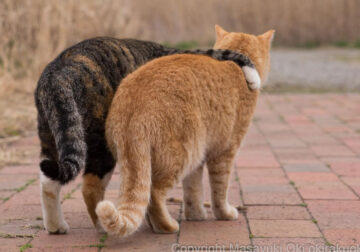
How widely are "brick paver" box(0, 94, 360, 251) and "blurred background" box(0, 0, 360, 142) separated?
222 cm

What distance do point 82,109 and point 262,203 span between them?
147 centimetres

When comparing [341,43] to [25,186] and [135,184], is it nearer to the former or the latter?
[25,186]

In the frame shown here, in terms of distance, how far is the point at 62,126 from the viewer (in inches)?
109

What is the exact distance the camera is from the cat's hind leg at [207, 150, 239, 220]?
332cm

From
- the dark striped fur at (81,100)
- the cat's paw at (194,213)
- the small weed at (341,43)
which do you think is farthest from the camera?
the small weed at (341,43)

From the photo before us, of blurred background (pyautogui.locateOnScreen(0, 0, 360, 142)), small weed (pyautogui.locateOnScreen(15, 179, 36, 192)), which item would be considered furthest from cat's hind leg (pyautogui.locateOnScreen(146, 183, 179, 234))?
blurred background (pyautogui.locateOnScreen(0, 0, 360, 142))

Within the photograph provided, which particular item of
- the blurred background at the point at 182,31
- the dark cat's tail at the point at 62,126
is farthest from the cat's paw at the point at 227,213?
the blurred background at the point at 182,31

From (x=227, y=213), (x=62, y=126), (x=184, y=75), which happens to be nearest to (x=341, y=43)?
(x=227, y=213)

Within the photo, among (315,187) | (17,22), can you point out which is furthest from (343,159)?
(17,22)

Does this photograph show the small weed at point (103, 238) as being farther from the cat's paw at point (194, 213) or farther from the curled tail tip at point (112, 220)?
the cat's paw at point (194, 213)

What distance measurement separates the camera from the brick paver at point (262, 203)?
3.01m

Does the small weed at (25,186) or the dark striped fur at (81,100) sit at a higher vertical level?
the dark striped fur at (81,100)

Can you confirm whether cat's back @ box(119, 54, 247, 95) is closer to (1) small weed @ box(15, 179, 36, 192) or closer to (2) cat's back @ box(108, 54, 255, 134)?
(2) cat's back @ box(108, 54, 255, 134)

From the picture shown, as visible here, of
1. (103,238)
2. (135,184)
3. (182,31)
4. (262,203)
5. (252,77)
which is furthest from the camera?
(182,31)
